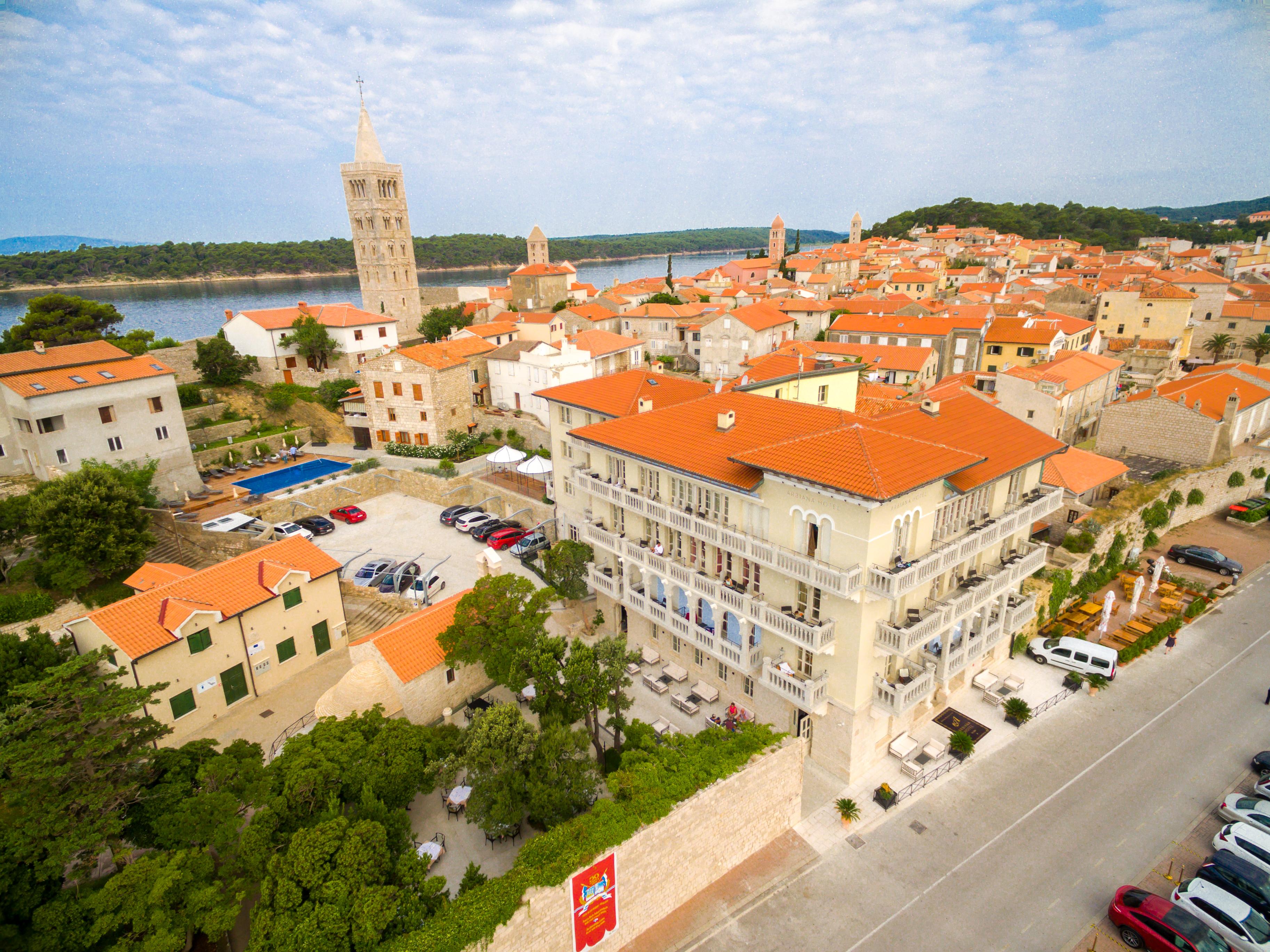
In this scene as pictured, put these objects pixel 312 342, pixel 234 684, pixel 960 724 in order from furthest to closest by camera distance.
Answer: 1. pixel 312 342
2. pixel 234 684
3. pixel 960 724

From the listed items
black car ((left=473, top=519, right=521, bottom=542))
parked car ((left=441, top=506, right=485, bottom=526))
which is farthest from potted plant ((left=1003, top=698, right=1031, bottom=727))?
parked car ((left=441, top=506, right=485, bottom=526))

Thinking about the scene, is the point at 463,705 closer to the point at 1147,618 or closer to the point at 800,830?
the point at 800,830

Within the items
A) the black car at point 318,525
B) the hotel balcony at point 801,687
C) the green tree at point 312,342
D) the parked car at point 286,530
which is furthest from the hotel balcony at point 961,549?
the green tree at point 312,342

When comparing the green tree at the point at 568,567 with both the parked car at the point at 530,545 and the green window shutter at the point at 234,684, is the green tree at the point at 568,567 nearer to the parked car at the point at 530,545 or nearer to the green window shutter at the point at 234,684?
the parked car at the point at 530,545

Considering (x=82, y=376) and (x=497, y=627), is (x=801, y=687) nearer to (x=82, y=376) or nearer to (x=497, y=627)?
(x=497, y=627)

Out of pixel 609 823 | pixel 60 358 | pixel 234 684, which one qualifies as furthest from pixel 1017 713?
pixel 60 358

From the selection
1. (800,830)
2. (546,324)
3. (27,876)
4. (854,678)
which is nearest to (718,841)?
(800,830)

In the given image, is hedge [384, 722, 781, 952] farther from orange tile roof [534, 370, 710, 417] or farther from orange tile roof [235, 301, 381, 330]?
orange tile roof [235, 301, 381, 330]
